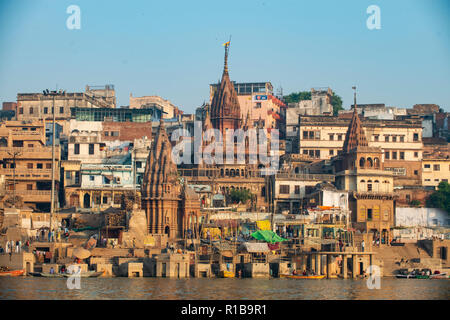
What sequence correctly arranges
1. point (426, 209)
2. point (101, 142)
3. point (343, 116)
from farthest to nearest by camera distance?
point (343, 116)
point (101, 142)
point (426, 209)

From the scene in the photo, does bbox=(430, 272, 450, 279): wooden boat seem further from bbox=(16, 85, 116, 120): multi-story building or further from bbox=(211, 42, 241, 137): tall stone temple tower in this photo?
bbox=(16, 85, 116, 120): multi-story building

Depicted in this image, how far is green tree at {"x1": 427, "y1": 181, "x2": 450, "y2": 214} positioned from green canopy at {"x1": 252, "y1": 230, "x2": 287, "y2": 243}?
2107 cm

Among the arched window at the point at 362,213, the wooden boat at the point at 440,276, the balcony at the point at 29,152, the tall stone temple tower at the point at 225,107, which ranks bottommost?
the wooden boat at the point at 440,276

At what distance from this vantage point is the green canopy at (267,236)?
6894 cm

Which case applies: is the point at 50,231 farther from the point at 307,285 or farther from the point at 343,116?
the point at 343,116

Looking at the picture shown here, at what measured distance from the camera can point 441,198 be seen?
84312 mm

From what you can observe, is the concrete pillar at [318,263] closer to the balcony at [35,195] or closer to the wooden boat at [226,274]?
the wooden boat at [226,274]

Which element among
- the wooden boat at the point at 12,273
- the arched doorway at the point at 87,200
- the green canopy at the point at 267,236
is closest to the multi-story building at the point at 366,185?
the green canopy at the point at 267,236

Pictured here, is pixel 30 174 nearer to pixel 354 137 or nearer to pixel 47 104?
pixel 47 104

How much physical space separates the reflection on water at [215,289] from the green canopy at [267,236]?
6.74m

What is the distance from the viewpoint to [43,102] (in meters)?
100

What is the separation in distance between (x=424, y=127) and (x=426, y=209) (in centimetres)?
2080

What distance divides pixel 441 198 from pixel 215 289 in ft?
122

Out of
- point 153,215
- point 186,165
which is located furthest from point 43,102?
point 153,215
